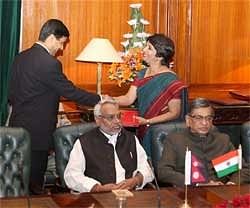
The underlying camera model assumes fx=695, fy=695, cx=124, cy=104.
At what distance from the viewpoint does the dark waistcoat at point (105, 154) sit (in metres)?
3.83

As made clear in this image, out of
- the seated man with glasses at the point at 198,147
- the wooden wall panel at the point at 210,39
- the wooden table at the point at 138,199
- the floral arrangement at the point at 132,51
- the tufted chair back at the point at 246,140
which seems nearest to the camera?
the wooden table at the point at 138,199

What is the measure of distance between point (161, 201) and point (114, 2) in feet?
11.2

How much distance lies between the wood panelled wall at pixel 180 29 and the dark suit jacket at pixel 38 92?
137 cm

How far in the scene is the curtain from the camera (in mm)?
5719

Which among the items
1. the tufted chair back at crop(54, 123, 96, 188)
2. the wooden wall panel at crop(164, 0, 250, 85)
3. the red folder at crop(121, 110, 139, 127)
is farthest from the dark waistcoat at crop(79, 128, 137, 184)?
the wooden wall panel at crop(164, 0, 250, 85)

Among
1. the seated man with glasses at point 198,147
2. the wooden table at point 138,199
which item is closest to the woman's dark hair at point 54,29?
the seated man with glasses at point 198,147

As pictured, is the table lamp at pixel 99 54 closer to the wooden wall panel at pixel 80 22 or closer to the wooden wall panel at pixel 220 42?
the wooden wall panel at pixel 80 22

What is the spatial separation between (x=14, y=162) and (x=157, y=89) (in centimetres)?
136

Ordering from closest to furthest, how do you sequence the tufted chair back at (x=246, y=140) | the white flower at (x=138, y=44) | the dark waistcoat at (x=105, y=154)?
the dark waistcoat at (x=105, y=154), the tufted chair back at (x=246, y=140), the white flower at (x=138, y=44)

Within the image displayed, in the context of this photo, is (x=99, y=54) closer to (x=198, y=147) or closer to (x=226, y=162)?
(x=198, y=147)

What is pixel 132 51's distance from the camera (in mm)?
5625

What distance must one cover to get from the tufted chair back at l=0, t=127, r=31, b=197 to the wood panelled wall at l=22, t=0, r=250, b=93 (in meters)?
2.40

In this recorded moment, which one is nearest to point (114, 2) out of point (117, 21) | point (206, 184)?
point (117, 21)

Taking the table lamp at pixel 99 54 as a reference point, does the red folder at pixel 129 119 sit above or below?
below
